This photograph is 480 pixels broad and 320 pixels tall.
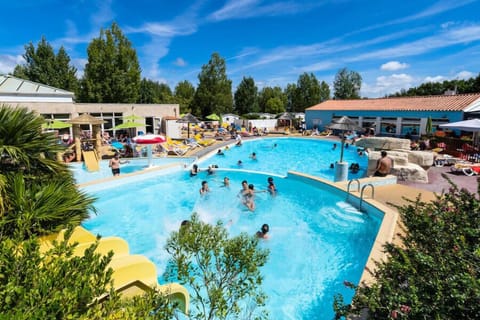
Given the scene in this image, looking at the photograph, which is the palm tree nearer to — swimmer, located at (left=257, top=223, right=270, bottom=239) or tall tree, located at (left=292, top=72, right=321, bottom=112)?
swimmer, located at (left=257, top=223, right=270, bottom=239)

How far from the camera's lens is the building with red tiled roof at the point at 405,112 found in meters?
23.2

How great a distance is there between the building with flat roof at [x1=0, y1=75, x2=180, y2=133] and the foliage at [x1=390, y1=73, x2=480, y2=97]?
5187cm

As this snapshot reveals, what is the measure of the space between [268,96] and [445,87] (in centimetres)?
4216

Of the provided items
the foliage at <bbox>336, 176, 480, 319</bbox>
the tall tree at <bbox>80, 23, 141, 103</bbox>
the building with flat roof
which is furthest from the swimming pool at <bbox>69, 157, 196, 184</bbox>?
the tall tree at <bbox>80, 23, 141, 103</bbox>

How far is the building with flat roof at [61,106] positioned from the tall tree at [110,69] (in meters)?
10.7

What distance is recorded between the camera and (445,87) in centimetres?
6091

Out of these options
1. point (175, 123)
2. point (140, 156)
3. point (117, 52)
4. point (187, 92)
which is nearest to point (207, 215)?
point (140, 156)

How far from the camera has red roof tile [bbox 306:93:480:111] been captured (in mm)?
23594

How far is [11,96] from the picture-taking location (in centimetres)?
1758

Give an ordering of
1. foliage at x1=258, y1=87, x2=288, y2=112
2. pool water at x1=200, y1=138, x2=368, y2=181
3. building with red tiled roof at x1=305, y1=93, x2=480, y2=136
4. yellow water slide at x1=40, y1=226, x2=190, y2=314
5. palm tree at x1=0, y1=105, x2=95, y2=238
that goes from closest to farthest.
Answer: palm tree at x1=0, y1=105, x2=95, y2=238
yellow water slide at x1=40, y1=226, x2=190, y2=314
pool water at x1=200, y1=138, x2=368, y2=181
building with red tiled roof at x1=305, y1=93, x2=480, y2=136
foliage at x1=258, y1=87, x2=288, y2=112

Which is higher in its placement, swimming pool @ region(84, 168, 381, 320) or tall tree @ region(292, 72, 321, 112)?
tall tree @ region(292, 72, 321, 112)

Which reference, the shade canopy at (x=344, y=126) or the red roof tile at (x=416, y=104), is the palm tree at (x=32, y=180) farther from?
the red roof tile at (x=416, y=104)

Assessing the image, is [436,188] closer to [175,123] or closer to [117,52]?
[175,123]

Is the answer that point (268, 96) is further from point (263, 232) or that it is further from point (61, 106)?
point (263, 232)
